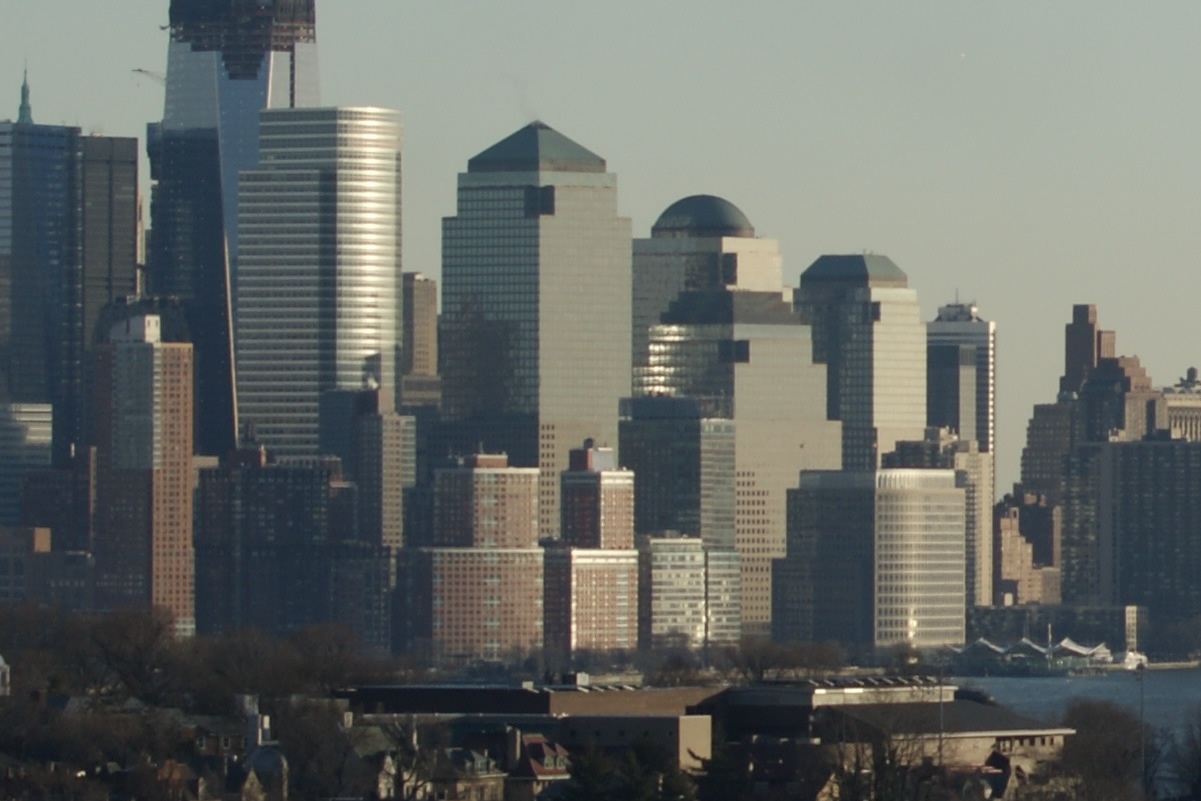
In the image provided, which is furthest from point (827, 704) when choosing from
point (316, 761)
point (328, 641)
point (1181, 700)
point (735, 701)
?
point (1181, 700)

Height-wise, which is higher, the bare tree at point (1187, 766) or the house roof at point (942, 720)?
the house roof at point (942, 720)

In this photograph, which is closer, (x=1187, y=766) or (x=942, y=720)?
(x=942, y=720)

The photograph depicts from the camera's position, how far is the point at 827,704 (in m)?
97.4

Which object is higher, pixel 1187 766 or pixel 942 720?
pixel 942 720

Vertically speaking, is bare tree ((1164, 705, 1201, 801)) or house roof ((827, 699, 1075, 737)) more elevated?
house roof ((827, 699, 1075, 737))

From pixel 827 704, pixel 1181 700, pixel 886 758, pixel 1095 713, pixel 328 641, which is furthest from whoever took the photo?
pixel 1181 700

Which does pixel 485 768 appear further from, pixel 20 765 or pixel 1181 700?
pixel 1181 700

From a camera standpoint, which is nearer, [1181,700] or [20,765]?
[20,765]

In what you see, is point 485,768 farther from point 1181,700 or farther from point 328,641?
point 1181,700

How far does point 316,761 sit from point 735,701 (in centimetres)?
1697

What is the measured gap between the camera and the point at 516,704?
97812mm

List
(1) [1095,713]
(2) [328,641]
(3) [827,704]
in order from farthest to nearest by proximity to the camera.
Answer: (2) [328,641] → (1) [1095,713] → (3) [827,704]

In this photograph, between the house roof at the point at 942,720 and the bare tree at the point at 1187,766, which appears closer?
the house roof at the point at 942,720

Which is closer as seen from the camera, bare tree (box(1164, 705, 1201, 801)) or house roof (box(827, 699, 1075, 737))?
house roof (box(827, 699, 1075, 737))
